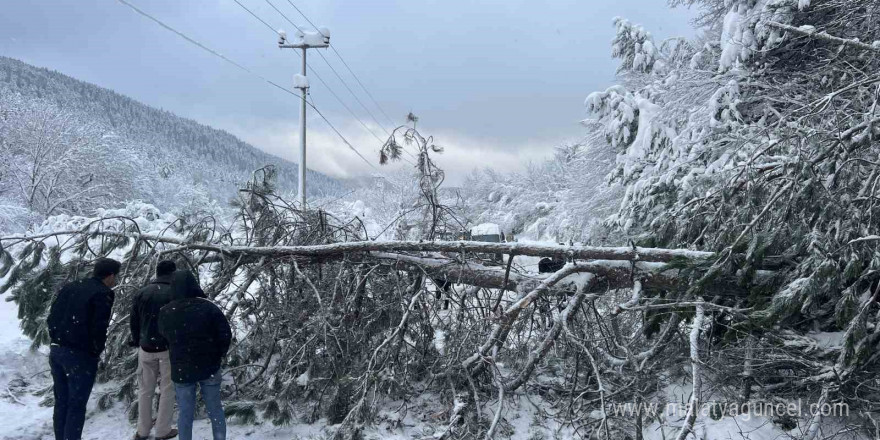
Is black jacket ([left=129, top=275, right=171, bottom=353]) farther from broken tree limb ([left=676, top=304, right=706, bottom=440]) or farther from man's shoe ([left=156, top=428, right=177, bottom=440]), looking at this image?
broken tree limb ([left=676, top=304, right=706, bottom=440])

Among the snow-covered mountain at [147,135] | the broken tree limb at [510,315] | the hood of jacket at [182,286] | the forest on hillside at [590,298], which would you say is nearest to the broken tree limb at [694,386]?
the forest on hillside at [590,298]

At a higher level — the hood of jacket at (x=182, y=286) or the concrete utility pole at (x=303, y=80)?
the concrete utility pole at (x=303, y=80)

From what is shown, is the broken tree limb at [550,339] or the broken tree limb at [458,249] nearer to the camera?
the broken tree limb at [550,339]

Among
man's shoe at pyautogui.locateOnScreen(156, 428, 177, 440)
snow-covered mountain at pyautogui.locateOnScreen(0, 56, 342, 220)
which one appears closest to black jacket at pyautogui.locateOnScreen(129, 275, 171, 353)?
man's shoe at pyautogui.locateOnScreen(156, 428, 177, 440)

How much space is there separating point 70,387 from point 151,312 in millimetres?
699

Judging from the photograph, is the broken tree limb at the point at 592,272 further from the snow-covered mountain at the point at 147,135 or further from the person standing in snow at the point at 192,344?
the snow-covered mountain at the point at 147,135

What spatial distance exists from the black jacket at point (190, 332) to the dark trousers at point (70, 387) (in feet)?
1.92

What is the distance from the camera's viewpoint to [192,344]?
3.65 m

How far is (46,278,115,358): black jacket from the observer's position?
3629 mm

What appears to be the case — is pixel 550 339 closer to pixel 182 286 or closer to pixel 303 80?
pixel 182 286

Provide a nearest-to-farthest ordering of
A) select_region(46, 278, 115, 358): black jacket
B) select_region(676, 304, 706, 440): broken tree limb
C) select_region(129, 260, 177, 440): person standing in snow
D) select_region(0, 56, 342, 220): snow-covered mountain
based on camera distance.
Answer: select_region(676, 304, 706, 440): broken tree limb < select_region(46, 278, 115, 358): black jacket < select_region(129, 260, 177, 440): person standing in snow < select_region(0, 56, 342, 220): snow-covered mountain

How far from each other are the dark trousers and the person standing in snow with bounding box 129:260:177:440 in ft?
1.22

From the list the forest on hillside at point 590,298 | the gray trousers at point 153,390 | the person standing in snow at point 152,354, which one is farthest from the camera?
the gray trousers at point 153,390

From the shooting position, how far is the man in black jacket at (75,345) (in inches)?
143
